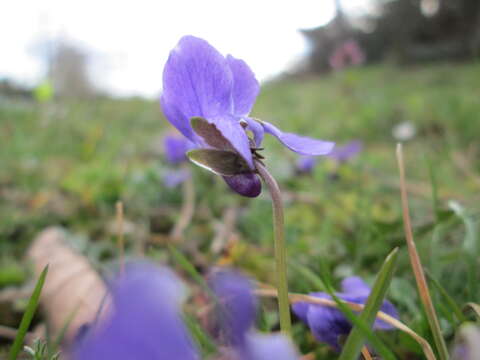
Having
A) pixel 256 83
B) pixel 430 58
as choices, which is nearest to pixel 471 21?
pixel 430 58

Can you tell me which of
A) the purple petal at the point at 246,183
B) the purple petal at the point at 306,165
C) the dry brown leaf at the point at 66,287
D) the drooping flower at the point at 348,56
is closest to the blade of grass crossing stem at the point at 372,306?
the purple petal at the point at 246,183

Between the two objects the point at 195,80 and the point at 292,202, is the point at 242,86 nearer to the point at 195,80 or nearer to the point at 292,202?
the point at 195,80

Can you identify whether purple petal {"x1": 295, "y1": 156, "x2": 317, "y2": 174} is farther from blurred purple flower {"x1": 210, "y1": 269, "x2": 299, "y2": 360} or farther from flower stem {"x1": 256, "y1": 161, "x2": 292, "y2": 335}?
blurred purple flower {"x1": 210, "y1": 269, "x2": 299, "y2": 360}

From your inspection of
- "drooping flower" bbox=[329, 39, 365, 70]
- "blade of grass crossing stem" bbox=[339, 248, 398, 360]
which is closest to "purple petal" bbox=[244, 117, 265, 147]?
"blade of grass crossing stem" bbox=[339, 248, 398, 360]

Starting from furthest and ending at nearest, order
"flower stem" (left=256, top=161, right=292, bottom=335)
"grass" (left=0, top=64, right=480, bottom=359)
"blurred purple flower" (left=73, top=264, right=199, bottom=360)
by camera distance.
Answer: "grass" (left=0, top=64, right=480, bottom=359) → "flower stem" (left=256, top=161, right=292, bottom=335) → "blurred purple flower" (left=73, top=264, right=199, bottom=360)

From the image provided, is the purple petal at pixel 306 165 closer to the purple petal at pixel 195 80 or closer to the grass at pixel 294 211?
the grass at pixel 294 211

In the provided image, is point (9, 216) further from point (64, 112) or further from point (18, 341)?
point (64, 112)
